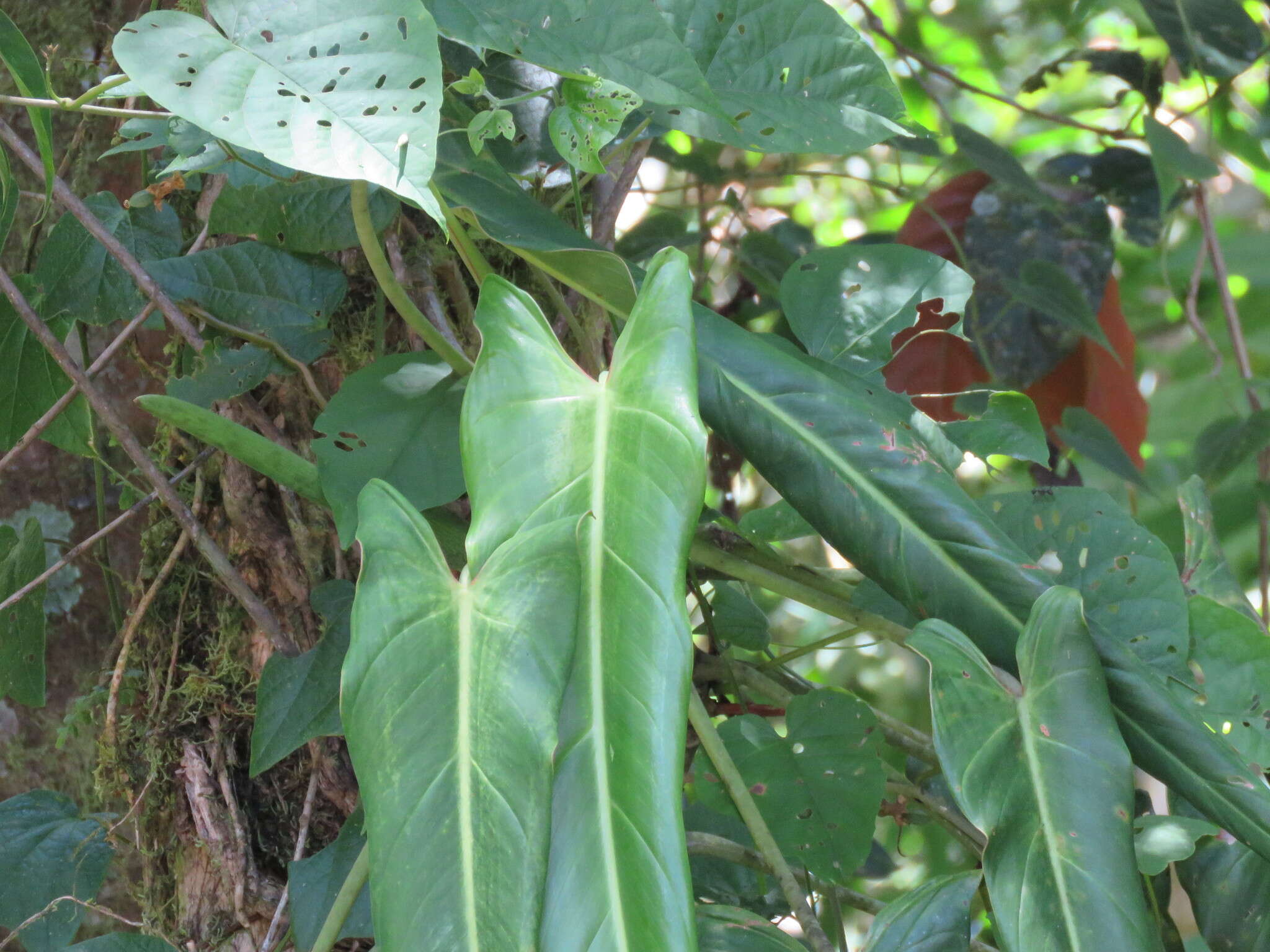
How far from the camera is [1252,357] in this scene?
2.32m

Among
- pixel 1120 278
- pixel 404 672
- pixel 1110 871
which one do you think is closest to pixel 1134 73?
pixel 1120 278

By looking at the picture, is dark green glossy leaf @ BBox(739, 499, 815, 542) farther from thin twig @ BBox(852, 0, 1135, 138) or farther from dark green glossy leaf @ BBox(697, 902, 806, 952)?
thin twig @ BBox(852, 0, 1135, 138)

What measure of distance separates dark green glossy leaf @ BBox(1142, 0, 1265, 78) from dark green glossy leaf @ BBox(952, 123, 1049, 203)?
31 cm

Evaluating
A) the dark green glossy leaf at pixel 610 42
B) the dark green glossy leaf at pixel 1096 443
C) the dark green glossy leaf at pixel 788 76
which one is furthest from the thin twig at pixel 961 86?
the dark green glossy leaf at pixel 610 42

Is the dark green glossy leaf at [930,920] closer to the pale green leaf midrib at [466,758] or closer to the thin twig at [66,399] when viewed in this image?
the pale green leaf midrib at [466,758]

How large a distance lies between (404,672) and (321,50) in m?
0.35

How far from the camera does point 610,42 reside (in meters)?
0.69

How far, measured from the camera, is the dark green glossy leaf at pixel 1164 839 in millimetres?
671

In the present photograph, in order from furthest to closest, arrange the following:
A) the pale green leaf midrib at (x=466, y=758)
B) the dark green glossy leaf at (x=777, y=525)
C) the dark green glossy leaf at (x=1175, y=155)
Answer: the dark green glossy leaf at (x=1175, y=155)
the dark green glossy leaf at (x=777, y=525)
the pale green leaf midrib at (x=466, y=758)

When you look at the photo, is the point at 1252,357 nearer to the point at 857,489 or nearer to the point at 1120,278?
the point at 1120,278

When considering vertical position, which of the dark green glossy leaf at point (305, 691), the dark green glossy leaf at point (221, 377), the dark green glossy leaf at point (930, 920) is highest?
the dark green glossy leaf at point (221, 377)

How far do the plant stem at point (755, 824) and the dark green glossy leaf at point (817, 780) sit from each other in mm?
35

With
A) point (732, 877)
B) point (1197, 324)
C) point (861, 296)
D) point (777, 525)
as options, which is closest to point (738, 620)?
point (777, 525)

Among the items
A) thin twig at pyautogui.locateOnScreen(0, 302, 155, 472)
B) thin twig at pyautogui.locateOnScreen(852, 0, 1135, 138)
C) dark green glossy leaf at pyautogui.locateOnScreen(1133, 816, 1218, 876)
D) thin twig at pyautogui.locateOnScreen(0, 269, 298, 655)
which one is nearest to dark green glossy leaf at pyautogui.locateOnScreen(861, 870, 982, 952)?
dark green glossy leaf at pyautogui.locateOnScreen(1133, 816, 1218, 876)
